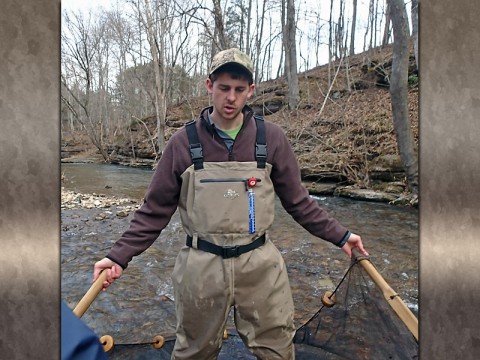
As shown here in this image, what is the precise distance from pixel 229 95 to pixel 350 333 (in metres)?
1.80

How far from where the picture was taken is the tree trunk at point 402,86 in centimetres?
891

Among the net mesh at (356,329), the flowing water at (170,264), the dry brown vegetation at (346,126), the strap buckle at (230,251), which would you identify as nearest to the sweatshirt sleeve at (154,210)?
the strap buckle at (230,251)

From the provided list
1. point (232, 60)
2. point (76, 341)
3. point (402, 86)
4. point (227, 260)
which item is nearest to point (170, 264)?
point (227, 260)

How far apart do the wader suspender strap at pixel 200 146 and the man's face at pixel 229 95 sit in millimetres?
158

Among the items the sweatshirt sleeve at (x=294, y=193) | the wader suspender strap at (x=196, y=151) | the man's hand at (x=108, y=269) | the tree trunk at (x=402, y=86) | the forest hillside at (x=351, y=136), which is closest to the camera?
the man's hand at (x=108, y=269)

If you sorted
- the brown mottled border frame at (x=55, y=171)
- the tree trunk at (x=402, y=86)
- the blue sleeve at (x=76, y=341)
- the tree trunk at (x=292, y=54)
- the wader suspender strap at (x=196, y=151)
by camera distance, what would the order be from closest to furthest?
the brown mottled border frame at (x=55, y=171), the blue sleeve at (x=76, y=341), the wader suspender strap at (x=196, y=151), the tree trunk at (x=402, y=86), the tree trunk at (x=292, y=54)

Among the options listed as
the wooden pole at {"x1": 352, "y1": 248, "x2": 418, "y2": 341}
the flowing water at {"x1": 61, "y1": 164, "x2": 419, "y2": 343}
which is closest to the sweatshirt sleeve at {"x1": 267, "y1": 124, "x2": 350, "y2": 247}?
the wooden pole at {"x1": 352, "y1": 248, "x2": 418, "y2": 341}

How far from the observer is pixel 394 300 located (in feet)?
5.12

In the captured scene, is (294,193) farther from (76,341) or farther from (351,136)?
(351,136)

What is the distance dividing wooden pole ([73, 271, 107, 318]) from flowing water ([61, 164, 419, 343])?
1.66m

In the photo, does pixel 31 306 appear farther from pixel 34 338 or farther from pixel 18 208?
pixel 18 208

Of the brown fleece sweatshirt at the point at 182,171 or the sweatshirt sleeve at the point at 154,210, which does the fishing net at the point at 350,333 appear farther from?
the sweatshirt sleeve at the point at 154,210

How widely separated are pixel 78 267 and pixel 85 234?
1.96 meters

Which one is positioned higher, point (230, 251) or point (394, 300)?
point (230, 251)
